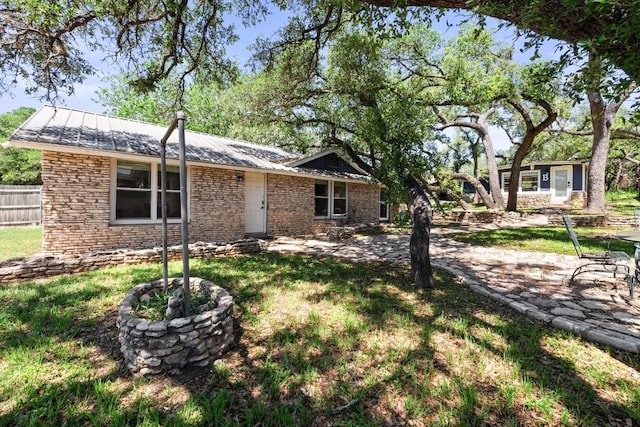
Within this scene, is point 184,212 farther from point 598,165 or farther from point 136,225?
point 598,165

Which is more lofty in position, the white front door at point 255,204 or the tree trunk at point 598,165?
the tree trunk at point 598,165

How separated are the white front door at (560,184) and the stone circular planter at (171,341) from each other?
27.5 m

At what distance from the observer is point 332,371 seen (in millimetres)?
2619

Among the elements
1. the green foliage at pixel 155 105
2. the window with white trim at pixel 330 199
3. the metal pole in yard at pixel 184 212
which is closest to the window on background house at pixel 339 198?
the window with white trim at pixel 330 199

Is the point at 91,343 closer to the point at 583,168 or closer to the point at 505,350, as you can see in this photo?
the point at 505,350

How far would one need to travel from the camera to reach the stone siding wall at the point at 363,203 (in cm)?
1353

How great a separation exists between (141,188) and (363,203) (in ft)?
31.9

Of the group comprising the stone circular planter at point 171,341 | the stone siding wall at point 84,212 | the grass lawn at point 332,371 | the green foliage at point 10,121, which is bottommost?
the grass lawn at point 332,371

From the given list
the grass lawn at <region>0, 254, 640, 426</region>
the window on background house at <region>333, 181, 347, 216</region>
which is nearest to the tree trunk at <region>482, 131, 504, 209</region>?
the window on background house at <region>333, 181, 347, 216</region>

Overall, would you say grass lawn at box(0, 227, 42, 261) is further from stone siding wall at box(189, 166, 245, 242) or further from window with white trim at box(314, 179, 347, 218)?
window with white trim at box(314, 179, 347, 218)

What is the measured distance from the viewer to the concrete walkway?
325 cm

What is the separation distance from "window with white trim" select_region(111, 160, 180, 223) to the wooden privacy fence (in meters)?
8.35

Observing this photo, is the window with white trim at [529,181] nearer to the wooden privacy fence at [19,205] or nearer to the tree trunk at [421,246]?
the tree trunk at [421,246]

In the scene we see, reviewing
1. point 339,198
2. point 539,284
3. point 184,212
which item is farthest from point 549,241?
point 184,212
